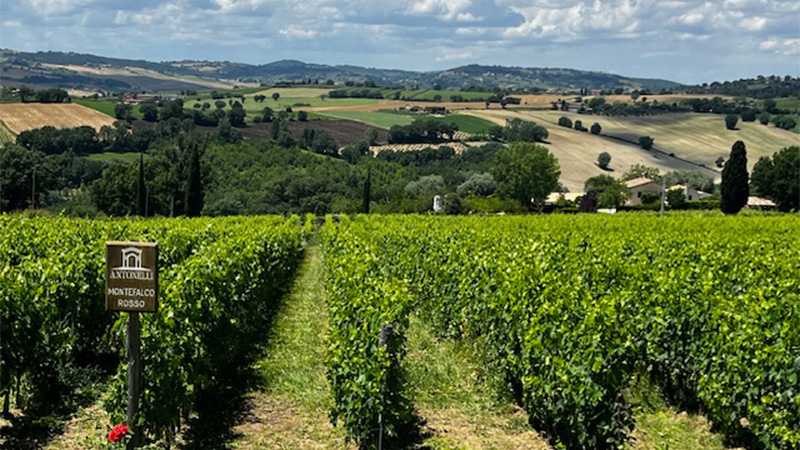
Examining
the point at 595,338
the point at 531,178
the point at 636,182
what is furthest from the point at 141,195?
the point at 636,182

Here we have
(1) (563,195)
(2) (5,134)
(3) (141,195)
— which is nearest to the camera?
(3) (141,195)

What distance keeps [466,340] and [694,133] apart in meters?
133

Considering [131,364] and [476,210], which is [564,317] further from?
[476,210]

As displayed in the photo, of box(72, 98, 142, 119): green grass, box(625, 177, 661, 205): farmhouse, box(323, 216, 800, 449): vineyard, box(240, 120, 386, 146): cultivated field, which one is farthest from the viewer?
box(240, 120, 386, 146): cultivated field

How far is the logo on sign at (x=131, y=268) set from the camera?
706 cm

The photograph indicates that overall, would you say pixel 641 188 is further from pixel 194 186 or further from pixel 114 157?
pixel 114 157

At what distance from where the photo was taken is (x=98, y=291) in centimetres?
1139

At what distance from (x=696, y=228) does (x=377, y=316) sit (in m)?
22.2

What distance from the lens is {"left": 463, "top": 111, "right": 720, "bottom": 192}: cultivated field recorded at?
351 feet

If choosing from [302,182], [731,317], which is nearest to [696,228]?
[731,317]

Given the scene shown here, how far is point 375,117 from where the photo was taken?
140 meters

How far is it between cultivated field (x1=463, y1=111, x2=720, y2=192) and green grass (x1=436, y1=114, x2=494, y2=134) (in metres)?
3.49

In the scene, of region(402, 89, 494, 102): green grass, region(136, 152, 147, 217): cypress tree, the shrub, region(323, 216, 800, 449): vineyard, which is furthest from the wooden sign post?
region(402, 89, 494, 102): green grass

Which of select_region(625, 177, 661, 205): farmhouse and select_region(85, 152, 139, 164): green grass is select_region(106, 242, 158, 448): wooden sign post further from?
select_region(625, 177, 661, 205): farmhouse
